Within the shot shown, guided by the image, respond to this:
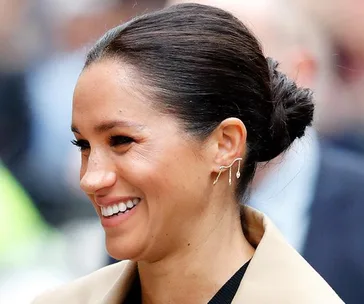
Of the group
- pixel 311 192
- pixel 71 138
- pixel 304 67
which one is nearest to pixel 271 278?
pixel 311 192

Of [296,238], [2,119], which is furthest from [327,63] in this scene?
[2,119]

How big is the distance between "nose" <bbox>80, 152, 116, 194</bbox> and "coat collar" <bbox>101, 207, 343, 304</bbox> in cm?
32

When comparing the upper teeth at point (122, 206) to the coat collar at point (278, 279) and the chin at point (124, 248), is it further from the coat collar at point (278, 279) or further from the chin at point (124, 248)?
the coat collar at point (278, 279)

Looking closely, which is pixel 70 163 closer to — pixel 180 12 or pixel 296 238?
pixel 296 238

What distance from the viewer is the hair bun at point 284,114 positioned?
175 cm

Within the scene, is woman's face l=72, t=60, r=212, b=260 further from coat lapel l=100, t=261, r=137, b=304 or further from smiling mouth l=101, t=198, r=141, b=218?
coat lapel l=100, t=261, r=137, b=304

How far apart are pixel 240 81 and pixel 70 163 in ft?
4.32

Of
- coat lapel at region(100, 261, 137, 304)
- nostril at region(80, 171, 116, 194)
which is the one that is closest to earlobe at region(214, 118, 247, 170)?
nostril at region(80, 171, 116, 194)

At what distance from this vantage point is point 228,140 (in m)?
1.65

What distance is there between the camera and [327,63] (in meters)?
2.71

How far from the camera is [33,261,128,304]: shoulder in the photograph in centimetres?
190

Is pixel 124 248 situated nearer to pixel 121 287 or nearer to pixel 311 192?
pixel 121 287

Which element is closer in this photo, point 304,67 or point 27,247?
point 304,67

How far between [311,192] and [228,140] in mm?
949
